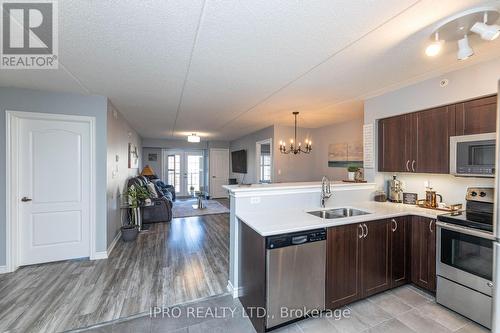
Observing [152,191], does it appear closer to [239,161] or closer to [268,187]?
[239,161]

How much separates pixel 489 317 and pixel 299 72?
281 centimetres

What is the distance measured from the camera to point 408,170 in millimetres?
2803

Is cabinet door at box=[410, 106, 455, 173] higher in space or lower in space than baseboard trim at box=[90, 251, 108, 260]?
higher

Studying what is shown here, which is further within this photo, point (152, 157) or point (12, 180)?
point (152, 157)

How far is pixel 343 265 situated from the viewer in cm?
205

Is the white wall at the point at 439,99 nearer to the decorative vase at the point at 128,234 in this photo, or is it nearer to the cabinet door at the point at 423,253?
the cabinet door at the point at 423,253

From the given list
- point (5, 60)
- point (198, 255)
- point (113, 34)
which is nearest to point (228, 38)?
point (113, 34)

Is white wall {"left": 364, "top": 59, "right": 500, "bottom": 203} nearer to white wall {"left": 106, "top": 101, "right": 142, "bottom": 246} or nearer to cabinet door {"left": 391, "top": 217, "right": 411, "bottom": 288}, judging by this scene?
cabinet door {"left": 391, "top": 217, "right": 411, "bottom": 288}

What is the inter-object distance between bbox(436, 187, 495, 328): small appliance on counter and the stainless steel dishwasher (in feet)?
4.10

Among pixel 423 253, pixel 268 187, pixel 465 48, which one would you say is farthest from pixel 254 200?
pixel 465 48

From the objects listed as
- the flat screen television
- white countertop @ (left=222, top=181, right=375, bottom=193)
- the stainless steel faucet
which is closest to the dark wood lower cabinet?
the stainless steel faucet

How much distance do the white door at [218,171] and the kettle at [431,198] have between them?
23.8 feet

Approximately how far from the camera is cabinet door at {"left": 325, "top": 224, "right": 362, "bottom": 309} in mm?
1992

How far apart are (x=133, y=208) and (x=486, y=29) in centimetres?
538
